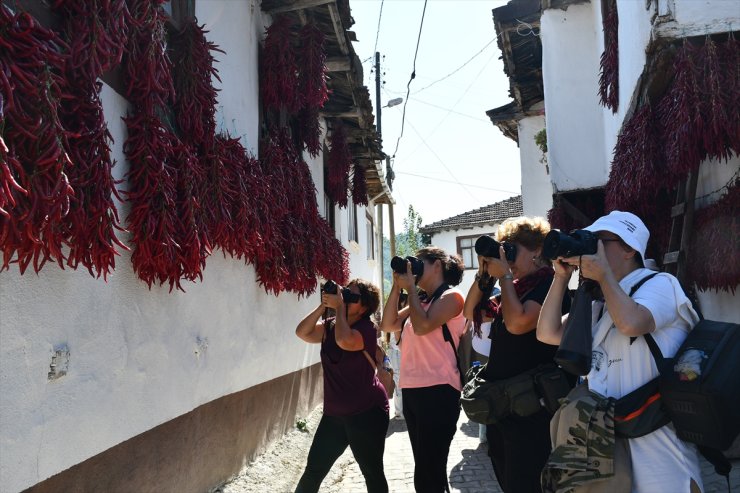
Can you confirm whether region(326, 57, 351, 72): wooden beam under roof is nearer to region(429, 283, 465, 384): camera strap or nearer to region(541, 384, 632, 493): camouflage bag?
region(429, 283, 465, 384): camera strap

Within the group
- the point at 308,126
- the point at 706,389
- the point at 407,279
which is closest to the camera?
the point at 706,389

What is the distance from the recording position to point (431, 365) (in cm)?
363

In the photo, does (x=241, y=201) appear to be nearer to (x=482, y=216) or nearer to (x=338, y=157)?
(x=338, y=157)

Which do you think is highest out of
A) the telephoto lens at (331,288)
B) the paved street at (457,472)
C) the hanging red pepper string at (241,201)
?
the hanging red pepper string at (241,201)

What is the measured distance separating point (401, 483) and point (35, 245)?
416 cm

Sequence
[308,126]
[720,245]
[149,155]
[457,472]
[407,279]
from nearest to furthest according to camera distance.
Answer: [149,155] < [407,279] < [720,245] < [457,472] < [308,126]

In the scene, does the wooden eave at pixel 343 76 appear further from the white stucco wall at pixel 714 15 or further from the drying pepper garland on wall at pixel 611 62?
the white stucco wall at pixel 714 15

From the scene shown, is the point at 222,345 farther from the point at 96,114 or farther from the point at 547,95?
the point at 547,95

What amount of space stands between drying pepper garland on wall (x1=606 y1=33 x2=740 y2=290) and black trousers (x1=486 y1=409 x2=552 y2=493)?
2363 mm

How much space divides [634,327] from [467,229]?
2441 cm

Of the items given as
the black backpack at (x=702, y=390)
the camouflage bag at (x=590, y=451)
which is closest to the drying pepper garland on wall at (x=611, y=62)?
the black backpack at (x=702, y=390)

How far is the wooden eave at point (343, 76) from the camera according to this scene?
588cm

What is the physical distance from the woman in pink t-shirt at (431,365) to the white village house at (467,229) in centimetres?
2162

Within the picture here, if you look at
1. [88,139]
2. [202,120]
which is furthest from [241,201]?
[88,139]
